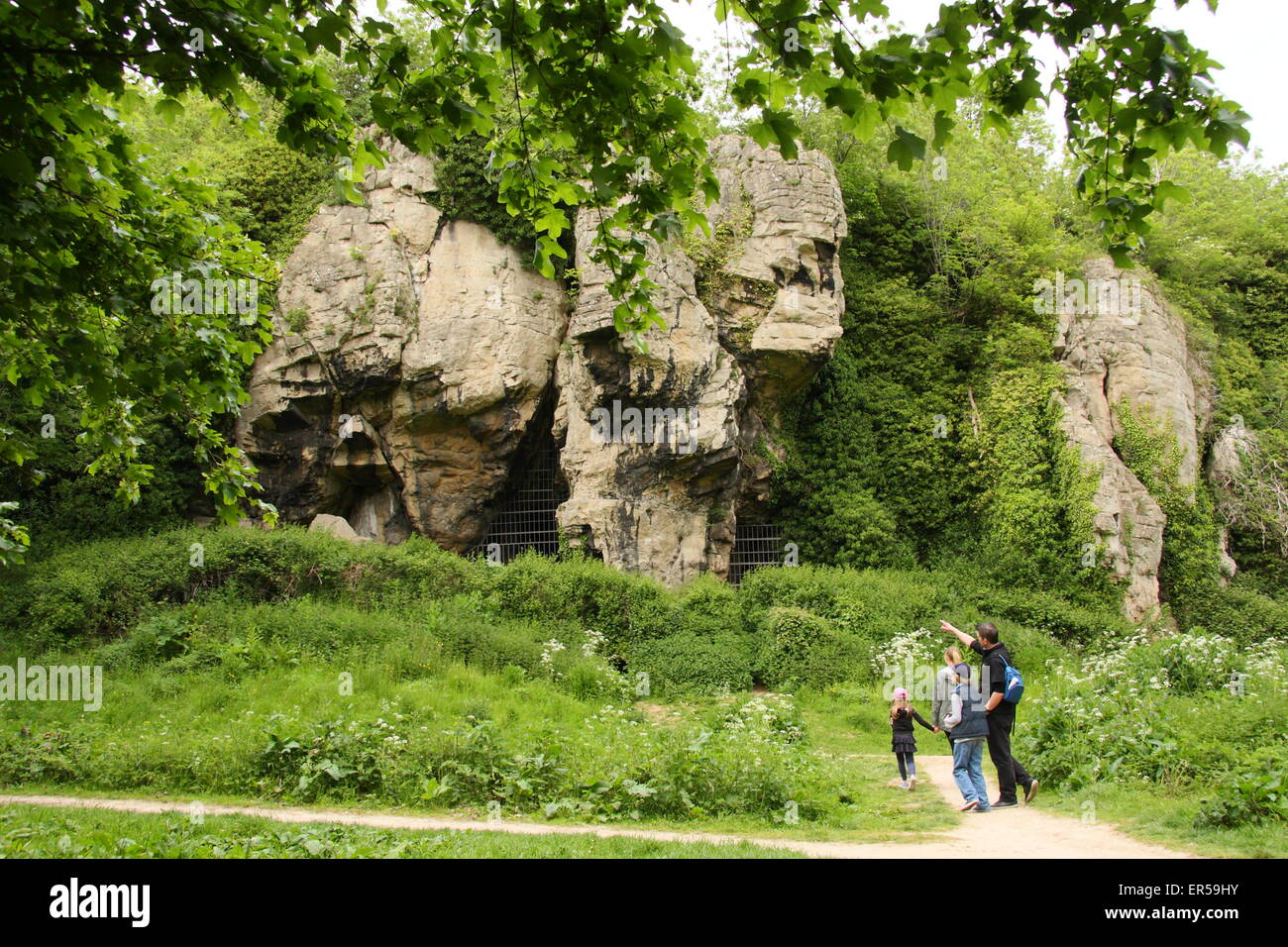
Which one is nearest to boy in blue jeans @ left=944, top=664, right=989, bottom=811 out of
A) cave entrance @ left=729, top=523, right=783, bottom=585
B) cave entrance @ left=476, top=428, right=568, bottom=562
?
cave entrance @ left=729, top=523, right=783, bottom=585

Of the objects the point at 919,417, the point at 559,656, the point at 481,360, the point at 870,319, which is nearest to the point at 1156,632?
the point at 919,417

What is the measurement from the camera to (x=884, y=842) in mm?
7410

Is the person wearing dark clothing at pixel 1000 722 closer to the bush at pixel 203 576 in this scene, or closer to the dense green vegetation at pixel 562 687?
the dense green vegetation at pixel 562 687

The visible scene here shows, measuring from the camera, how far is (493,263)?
73.5 ft

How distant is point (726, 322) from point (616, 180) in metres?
16.7

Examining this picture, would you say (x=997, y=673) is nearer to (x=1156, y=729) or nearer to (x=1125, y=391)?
(x=1156, y=729)

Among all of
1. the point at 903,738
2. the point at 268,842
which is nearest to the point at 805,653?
the point at 903,738

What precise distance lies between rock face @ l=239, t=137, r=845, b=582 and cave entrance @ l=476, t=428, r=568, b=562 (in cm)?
61

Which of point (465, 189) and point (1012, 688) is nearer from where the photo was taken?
point (1012, 688)

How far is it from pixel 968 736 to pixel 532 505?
15.5m

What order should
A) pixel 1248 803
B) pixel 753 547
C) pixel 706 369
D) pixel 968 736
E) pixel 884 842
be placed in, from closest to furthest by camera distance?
pixel 1248 803, pixel 884 842, pixel 968 736, pixel 706 369, pixel 753 547

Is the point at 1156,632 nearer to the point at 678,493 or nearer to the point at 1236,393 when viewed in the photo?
the point at 1236,393

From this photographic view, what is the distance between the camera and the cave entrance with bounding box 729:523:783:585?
23.3 m

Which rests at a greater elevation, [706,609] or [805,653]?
[706,609]
